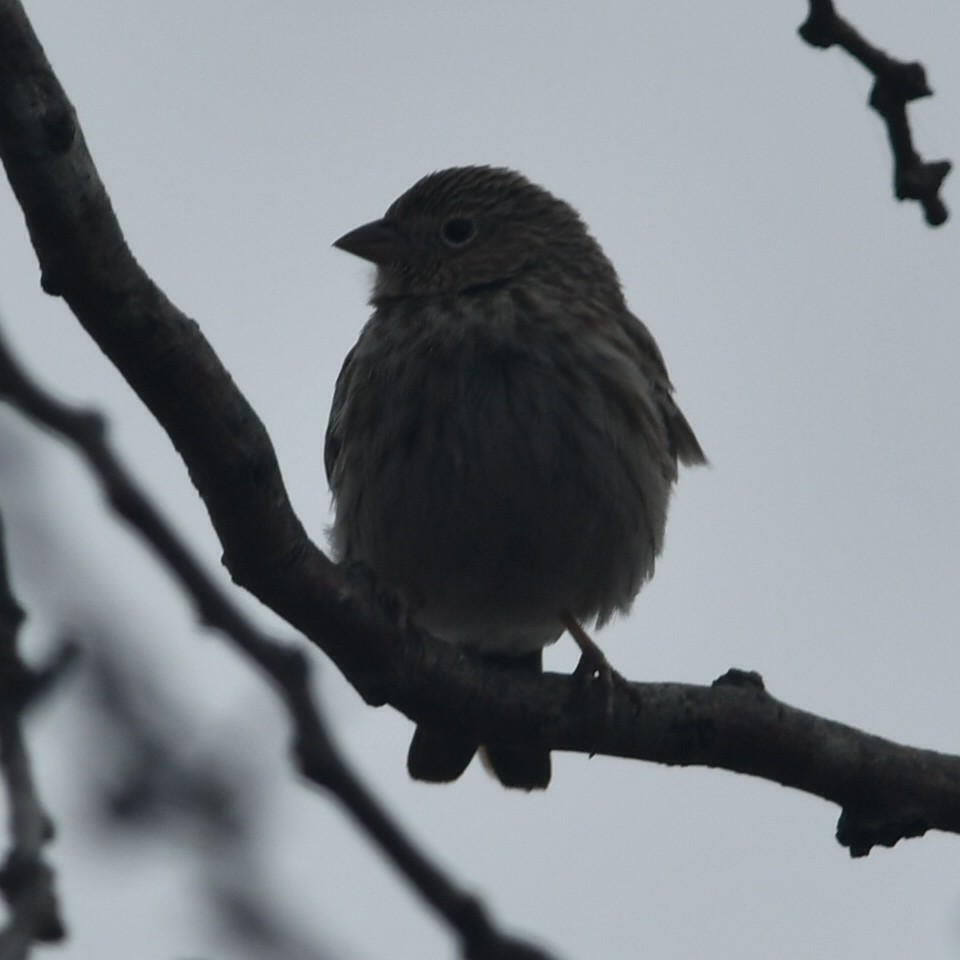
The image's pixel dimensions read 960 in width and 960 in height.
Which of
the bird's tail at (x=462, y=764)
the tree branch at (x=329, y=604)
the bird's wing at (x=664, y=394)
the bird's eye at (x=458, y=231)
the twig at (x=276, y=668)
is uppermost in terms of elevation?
the bird's eye at (x=458, y=231)

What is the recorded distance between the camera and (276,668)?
2396mm

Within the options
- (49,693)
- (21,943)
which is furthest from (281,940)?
(21,943)

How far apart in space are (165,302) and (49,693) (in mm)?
1253

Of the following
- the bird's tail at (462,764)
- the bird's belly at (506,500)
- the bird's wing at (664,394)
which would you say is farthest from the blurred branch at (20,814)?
the bird's wing at (664,394)

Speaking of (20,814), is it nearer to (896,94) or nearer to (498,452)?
(896,94)

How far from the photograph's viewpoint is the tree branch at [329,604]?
3020 millimetres

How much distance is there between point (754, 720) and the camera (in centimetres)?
471

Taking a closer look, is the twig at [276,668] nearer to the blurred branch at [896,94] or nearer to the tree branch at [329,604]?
the tree branch at [329,604]

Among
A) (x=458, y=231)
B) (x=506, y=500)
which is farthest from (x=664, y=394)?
(x=506, y=500)

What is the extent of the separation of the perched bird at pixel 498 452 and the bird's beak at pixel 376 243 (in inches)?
0.6

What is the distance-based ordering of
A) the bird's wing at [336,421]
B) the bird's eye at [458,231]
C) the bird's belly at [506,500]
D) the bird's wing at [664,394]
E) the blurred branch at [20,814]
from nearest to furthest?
the blurred branch at [20,814], the bird's belly at [506,500], the bird's wing at [336,421], the bird's wing at [664,394], the bird's eye at [458,231]

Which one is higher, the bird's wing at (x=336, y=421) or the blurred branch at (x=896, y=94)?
the bird's wing at (x=336, y=421)

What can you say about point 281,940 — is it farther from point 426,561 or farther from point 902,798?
point 426,561

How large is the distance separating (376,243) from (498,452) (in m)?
1.54
